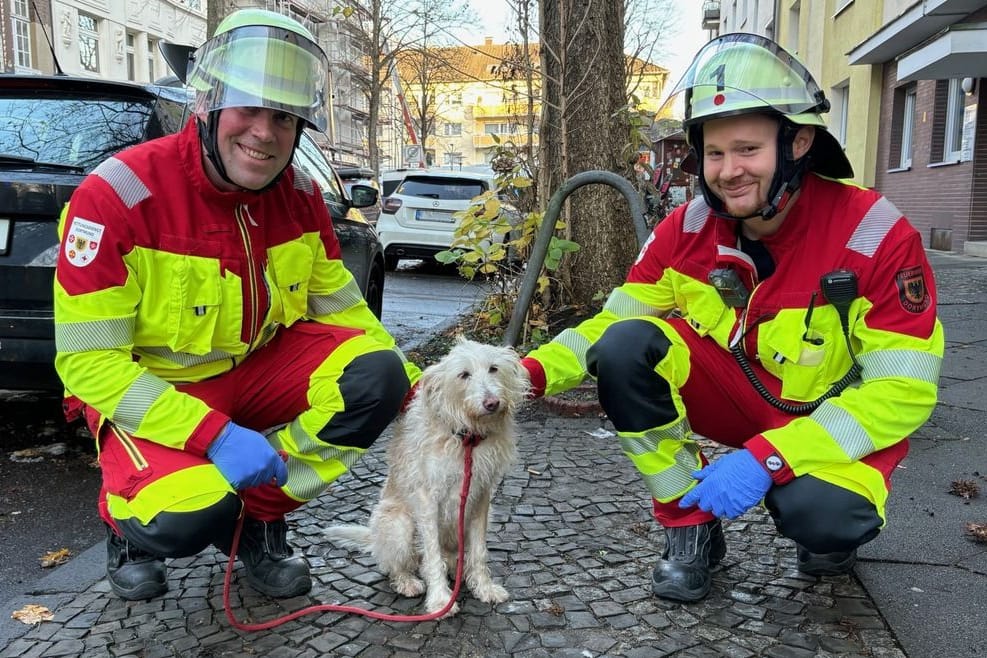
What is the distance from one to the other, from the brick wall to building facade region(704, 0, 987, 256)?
0.02 metres

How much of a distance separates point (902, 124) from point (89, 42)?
29.3 meters

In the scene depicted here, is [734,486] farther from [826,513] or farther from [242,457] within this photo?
[242,457]

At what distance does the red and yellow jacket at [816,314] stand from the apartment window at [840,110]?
19539 mm

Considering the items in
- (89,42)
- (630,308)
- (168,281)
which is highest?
(89,42)

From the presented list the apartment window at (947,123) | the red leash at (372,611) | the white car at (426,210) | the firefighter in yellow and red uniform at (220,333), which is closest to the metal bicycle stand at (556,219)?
the firefighter in yellow and red uniform at (220,333)

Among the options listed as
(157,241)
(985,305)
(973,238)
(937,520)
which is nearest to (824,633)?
(937,520)

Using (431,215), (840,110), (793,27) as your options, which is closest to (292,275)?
(431,215)

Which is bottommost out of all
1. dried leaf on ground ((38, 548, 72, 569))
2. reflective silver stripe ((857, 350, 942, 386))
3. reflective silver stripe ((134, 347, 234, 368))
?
dried leaf on ground ((38, 548, 72, 569))

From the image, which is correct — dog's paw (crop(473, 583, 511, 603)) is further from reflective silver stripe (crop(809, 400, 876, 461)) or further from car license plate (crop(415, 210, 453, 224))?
car license plate (crop(415, 210, 453, 224))

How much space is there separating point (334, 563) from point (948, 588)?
95.0 inches

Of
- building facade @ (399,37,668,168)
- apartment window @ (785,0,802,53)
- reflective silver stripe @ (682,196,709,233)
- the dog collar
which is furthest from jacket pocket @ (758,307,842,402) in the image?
apartment window @ (785,0,802,53)

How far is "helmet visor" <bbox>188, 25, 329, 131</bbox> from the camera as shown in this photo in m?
2.62

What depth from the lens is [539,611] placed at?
2.85 meters

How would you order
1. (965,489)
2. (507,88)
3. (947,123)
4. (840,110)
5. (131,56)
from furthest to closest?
(131,56)
(840,110)
(947,123)
(507,88)
(965,489)
